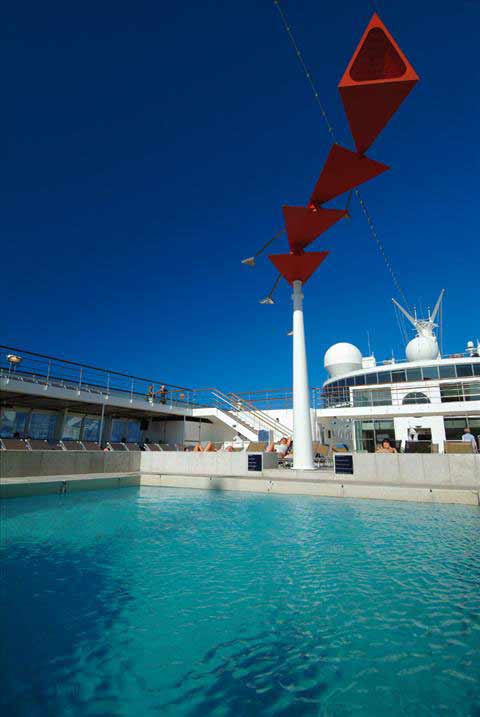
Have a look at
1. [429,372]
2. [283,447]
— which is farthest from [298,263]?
[429,372]

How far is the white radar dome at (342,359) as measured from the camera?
98.0 feet

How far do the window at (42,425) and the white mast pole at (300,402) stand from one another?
14229 mm

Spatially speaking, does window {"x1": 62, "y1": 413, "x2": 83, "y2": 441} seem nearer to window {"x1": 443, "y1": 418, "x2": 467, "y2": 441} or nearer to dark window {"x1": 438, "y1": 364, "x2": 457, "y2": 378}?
window {"x1": 443, "y1": 418, "x2": 467, "y2": 441}

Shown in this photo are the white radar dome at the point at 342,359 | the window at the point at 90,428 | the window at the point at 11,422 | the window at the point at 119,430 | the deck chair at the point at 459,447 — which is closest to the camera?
the deck chair at the point at 459,447

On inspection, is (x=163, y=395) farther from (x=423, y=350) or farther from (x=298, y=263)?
(x=423, y=350)

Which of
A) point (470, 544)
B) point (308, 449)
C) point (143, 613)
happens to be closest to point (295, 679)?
point (143, 613)

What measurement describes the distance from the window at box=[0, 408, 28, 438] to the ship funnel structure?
25612 mm

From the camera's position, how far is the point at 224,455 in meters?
13.1

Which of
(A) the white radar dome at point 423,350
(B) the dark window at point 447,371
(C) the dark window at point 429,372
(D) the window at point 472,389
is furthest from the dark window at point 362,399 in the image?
(A) the white radar dome at point 423,350

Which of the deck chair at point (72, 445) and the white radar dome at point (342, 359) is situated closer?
the deck chair at point (72, 445)

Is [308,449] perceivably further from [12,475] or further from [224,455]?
[12,475]

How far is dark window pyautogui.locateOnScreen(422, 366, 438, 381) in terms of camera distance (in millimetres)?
22625

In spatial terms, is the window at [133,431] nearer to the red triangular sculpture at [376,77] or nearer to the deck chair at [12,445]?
the deck chair at [12,445]

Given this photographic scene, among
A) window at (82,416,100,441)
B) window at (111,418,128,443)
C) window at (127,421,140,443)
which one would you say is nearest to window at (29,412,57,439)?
window at (82,416,100,441)
